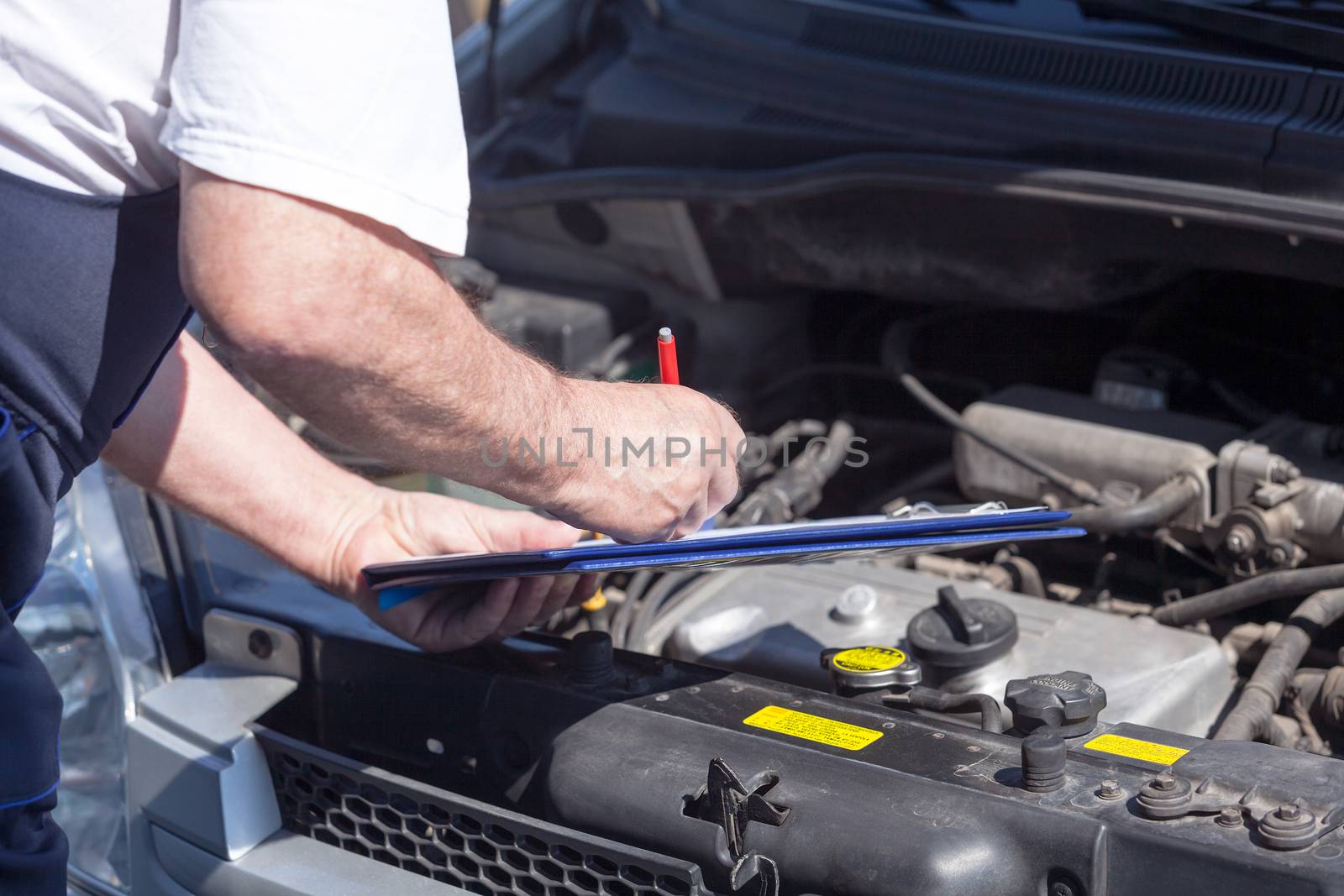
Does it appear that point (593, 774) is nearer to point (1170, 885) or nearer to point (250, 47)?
point (1170, 885)

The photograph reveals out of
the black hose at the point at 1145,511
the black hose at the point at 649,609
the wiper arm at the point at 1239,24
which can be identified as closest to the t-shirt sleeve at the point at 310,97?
the black hose at the point at 649,609

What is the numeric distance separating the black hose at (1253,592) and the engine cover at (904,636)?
0.08 m

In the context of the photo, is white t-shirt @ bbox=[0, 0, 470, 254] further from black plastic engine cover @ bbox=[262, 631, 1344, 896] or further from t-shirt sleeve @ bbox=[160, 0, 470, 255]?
black plastic engine cover @ bbox=[262, 631, 1344, 896]

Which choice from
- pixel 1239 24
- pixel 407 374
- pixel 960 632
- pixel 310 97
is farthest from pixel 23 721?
pixel 1239 24

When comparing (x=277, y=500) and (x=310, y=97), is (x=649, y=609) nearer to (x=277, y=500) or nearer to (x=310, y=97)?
(x=277, y=500)

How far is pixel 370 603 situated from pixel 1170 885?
2.23ft

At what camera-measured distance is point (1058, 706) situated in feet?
3.01

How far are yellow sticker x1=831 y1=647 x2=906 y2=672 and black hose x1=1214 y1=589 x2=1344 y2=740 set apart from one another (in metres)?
0.25

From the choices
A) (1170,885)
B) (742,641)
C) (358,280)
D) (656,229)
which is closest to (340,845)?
(742,641)

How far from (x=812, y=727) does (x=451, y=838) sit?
0.29 meters

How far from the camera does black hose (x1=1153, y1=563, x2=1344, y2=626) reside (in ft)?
A: 3.90

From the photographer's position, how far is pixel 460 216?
2.54 ft

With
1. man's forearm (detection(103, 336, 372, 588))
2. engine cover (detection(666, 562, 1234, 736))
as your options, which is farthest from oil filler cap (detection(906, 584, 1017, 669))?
man's forearm (detection(103, 336, 372, 588))

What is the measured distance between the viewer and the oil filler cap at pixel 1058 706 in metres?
0.92
